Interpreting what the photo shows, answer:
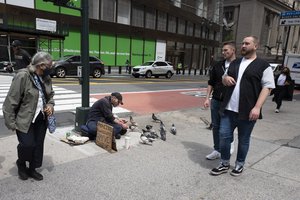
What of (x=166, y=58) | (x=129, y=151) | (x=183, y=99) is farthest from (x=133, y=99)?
(x=166, y=58)

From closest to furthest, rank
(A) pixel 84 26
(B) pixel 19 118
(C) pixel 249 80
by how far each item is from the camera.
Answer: (B) pixel 19 118 < (C) pixel 249 80 < (A) pixel 84 26

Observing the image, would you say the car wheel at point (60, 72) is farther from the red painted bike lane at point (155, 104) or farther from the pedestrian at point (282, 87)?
the pedestrian at point (282, 87)

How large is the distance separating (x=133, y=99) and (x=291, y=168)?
7.35 meters

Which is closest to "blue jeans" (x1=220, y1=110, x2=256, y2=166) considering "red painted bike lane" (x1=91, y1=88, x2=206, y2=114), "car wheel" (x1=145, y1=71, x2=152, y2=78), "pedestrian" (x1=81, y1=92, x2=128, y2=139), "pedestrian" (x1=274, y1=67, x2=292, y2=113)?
"pedestrian" (x1=81, y1=92, x2=128, y2=139)

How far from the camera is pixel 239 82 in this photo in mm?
3885

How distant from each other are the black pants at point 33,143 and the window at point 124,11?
28316 millimetres

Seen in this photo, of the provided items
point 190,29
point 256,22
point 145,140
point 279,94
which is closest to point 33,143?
point 145,140

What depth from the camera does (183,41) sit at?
40.0 m

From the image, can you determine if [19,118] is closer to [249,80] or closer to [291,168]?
[249,80]

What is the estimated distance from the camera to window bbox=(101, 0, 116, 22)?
1137 inches

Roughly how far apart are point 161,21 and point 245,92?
33.7 m

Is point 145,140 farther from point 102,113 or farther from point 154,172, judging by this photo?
point 154,172

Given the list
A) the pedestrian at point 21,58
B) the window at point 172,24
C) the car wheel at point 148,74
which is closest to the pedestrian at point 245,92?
the pedestrian at point 21,58

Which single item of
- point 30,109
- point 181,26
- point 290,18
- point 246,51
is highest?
point 181,26
